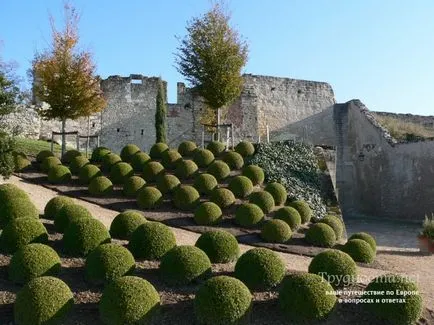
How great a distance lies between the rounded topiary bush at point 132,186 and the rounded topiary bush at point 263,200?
122 inches

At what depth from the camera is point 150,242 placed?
810 centimetres

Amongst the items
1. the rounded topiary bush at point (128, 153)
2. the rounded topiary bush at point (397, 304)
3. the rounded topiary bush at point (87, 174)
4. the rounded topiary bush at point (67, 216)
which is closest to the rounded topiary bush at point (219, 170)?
the rounded topiary bush at point (128, 153)

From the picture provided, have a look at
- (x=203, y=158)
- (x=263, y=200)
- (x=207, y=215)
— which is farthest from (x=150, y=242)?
(x=203, y=158)

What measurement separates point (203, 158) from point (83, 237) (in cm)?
767

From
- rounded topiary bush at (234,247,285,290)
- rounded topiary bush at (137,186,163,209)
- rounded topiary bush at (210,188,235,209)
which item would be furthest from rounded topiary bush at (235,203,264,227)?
rounded topiary bush at (234,247,285,290)

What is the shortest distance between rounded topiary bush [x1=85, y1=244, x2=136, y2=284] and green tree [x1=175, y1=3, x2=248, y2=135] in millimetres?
11571

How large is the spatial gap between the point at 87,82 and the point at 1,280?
10701 millimetres

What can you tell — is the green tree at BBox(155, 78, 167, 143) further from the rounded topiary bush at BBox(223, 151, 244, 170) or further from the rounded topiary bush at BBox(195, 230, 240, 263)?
the rounded topiary bush at BBox(195, 230, 240, 263)

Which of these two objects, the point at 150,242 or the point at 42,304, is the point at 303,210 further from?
the point at 42,304

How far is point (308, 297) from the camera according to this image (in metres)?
6.46

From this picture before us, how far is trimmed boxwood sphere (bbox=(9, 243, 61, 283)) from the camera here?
262 inches

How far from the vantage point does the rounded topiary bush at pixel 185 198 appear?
41.0 feet

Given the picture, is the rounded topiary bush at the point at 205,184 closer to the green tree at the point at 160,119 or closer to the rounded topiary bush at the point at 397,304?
the rounded topiary bush at the point at 397,304

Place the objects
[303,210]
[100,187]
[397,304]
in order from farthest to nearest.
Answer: [100,187] < [303,210] < [397,304]
